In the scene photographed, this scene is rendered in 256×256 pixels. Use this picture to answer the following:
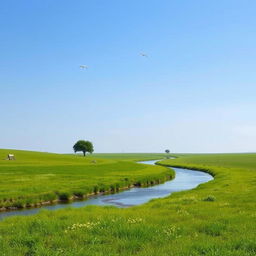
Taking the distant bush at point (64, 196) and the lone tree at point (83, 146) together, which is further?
the lone tree at point (83, 146)

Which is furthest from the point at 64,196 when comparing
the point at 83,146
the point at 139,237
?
the point at 83,146

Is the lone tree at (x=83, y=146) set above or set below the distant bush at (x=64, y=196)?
above

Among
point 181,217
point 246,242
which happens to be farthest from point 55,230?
point 246,242

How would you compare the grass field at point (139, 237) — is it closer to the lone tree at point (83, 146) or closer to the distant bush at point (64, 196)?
the distant bush at point (64, 196)

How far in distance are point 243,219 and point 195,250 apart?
5556mm

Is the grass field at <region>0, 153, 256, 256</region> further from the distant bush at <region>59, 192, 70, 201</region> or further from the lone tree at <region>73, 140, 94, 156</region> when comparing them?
the lone tree at <region>73, 140, 94, 156</region>

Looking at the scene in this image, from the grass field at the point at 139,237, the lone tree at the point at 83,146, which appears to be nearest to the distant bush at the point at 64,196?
the grass field at the point at 139,237

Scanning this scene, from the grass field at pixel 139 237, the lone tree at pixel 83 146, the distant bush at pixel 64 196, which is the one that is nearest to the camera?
the grass field at pixel 139 237

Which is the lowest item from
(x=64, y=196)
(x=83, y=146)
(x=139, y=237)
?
(x=64, y=196)

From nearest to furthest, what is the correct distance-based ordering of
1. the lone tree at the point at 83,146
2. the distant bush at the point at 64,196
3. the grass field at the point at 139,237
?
the grass field at the point at 139,237 < the distant bush at the point at 64,196 < the lone tree at the point at 83,146

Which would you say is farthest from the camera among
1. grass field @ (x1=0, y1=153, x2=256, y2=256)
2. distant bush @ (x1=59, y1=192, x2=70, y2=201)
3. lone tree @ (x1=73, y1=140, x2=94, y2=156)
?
lone tree @ (x1=73, y1=140, x2=94, y2=156)

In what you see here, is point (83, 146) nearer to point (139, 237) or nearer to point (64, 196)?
point (64, 196)

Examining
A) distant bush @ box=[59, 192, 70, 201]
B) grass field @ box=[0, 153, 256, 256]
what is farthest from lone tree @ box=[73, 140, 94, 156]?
grass field @ box=[0, 153, 256, 256]

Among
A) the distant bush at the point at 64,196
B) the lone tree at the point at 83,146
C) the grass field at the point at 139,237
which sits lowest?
the distant bush at the point at 64,196
